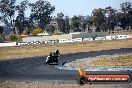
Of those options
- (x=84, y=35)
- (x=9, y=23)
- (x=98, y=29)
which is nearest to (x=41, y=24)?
(x=9, y=23)

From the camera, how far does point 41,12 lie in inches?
5463

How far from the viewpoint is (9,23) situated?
122000mm

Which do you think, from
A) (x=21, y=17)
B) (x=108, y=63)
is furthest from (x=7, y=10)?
(x=108, y=63)

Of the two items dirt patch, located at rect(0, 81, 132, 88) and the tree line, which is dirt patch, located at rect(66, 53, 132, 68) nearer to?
dirt patch, located at rect(0, 81, 132, 88)

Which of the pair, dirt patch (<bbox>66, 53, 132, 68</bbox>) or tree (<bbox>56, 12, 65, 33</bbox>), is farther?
tree (<bbox>56, 12, 65, 33</bbox>)

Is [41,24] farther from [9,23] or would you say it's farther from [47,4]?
[9,23]

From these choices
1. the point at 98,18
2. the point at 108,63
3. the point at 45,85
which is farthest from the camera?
the point at 98,18

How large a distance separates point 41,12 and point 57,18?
9.30 meters

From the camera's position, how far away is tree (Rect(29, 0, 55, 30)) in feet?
449

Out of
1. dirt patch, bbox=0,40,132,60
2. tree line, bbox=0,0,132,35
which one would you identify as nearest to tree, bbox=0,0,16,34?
tree line, bbox=0,0,132,35

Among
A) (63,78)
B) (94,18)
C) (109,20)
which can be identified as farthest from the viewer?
(109,20)

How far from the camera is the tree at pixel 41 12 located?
13688cm

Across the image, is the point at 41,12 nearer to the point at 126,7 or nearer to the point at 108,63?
the point at 126,7

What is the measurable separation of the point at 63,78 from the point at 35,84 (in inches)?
81.1
